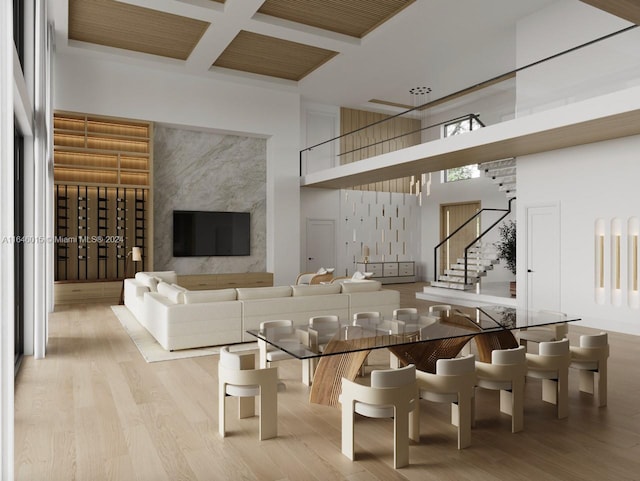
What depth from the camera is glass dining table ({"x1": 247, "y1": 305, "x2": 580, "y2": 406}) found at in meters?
3.41

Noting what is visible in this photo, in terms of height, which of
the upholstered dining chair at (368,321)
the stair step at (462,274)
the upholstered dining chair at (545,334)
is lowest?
the upholstered dining chair at (545,334)

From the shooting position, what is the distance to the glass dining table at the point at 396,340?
3.41 meters

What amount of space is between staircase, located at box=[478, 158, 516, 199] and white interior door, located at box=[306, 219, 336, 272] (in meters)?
4.89

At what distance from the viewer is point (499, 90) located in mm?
12656

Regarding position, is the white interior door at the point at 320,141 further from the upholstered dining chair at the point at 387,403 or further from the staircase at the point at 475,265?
the upholstered dining chair at the point at 387,403

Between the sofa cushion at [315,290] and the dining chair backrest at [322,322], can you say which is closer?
the dining chair backrest at [322,322]

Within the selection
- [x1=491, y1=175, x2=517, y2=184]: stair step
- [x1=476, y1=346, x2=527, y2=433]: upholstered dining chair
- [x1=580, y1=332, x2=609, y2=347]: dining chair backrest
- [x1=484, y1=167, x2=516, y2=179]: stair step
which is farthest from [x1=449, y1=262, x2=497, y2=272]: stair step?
[x1=476, y1=346, x2=527, y2=433]: upholstered dining chair

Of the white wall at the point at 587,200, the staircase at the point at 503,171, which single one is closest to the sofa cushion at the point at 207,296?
the white wall at the point at 587,200

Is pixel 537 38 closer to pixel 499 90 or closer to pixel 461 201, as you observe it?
pixel 499 90

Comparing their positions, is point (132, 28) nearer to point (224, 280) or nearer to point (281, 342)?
point (224, 280)

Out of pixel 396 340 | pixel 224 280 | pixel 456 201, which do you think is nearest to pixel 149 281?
pixel 224 280

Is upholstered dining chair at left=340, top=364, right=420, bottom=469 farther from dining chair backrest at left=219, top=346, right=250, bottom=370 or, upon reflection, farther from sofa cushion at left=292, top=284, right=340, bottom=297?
sofa cushion at left=292, top=284, right=340, bottom=297

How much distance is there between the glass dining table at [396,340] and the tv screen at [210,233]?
774 centimetres

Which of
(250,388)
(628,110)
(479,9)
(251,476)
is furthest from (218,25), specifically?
(251,476)
